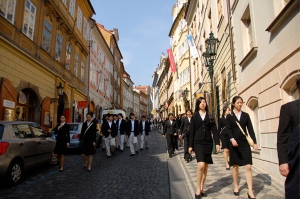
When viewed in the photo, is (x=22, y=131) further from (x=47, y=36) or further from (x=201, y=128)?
(x=47, y=36)

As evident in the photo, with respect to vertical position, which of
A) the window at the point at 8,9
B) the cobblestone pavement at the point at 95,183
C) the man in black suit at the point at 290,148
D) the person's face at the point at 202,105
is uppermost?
the window at the point at 8,9

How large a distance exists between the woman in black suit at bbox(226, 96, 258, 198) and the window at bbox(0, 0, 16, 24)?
34.2 ft

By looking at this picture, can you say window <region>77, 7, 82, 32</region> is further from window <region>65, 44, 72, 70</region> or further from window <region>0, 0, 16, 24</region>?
window <region>0, 0, 16, 24</region>

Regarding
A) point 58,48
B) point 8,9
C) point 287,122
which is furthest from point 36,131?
point 58,48

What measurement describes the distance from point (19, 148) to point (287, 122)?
6197 mm

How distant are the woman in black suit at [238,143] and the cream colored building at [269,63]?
4.26 ft

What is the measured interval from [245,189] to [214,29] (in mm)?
10642

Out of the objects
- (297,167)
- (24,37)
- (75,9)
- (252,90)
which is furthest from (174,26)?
(297,167)

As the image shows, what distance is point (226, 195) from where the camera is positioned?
197 inches

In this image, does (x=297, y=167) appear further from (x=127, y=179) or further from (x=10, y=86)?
(x=10, y=86)

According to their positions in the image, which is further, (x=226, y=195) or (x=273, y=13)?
(x=273, y=13)

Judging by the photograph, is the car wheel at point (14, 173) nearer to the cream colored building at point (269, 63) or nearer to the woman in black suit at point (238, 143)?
the woman in black suit at point (238, 143)

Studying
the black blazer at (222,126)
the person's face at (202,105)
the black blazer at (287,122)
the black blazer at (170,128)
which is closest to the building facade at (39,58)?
the black blazer at (170,128)

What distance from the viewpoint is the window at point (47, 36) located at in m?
15.4
